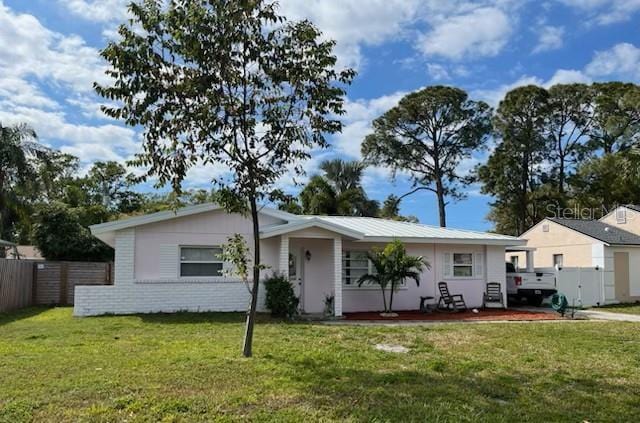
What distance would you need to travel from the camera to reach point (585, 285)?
20828mm

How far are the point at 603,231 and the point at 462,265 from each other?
370 inches

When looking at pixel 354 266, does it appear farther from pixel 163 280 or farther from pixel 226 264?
pixel 163 280

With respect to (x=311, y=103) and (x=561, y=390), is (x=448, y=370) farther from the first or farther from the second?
(x=311, y=103)

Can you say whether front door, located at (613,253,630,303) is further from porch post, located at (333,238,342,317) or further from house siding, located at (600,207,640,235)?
porch post, located at (333,238,342,317)

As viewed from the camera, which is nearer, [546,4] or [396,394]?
[396,394]

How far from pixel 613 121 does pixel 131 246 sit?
30.9m

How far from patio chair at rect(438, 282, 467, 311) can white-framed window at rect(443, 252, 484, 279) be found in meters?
0.75

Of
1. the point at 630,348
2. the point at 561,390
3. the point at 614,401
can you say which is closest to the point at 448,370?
the point at 561,390

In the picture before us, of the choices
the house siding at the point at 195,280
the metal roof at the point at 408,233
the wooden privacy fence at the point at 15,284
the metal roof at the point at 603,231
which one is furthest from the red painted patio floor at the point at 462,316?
the wooden privacy fence at the point at 15,284

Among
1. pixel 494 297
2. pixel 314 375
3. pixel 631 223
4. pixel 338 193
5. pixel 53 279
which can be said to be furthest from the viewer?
pixel 338 193

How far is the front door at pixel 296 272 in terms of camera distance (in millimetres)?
16516

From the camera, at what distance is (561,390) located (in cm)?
673

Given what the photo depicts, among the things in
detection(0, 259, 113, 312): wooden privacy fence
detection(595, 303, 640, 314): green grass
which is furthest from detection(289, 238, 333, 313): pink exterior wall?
detection(595, 303, 640, 314): green grass

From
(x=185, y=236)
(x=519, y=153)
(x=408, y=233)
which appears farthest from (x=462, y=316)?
(x=519, y=153)
